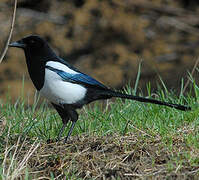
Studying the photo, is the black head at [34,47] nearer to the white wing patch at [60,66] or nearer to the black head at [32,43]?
the black head at [32,43]

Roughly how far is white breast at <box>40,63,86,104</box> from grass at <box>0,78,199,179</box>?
0.90 feet

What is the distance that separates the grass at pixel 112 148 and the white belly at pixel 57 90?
276 mm

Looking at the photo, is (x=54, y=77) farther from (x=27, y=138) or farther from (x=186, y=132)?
(x=186, y=132)

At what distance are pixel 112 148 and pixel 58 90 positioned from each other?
31.3 inches

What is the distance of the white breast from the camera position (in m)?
4.13

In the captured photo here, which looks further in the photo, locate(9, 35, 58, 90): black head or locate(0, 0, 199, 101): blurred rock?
locate(0, 0, 199, 101): blurred rock

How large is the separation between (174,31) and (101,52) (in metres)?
1.71

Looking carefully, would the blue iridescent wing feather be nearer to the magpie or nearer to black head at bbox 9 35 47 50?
the magpie

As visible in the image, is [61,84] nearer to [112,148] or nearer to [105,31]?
[112,148]

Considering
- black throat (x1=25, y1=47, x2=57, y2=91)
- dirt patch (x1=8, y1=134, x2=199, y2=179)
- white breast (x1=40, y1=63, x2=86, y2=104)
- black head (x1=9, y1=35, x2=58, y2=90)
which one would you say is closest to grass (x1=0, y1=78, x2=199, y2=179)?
dirt patch (x1=8, y1=134, x2=199, y2=179)

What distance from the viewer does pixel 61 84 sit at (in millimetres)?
4188

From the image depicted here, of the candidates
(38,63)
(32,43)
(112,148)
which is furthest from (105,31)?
(112,148)

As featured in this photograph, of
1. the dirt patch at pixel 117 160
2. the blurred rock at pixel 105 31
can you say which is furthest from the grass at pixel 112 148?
the blurred rock at pixel 105 31

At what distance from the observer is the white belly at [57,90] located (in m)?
4.13
